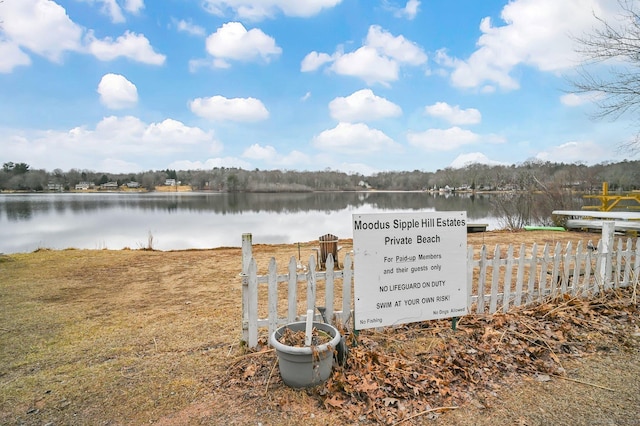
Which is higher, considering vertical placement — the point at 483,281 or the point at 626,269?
the point at 483,281

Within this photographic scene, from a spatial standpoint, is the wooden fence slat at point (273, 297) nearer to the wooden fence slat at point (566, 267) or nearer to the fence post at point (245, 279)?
the fence post at point (245, 279)

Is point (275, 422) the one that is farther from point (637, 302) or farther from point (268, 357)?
point (637, 302)

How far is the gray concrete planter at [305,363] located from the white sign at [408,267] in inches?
24.8

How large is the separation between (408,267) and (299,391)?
1596mm

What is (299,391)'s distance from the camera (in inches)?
113

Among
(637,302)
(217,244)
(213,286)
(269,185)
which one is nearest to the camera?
(637,302)

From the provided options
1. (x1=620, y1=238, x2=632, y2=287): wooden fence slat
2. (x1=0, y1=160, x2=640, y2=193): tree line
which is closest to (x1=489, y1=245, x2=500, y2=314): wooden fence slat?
(x1=620, y1=238, x2=632, y2=287): wooden fence slat

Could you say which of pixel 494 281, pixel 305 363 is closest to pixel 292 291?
pixel 305 363

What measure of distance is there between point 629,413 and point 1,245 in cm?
2298

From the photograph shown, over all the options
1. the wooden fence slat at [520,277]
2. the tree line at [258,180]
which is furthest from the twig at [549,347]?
the tree line at [258,180]

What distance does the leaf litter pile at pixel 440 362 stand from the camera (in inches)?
109

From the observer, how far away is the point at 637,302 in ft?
16.3

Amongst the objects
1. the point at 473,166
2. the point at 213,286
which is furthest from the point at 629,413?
the point at 473,166

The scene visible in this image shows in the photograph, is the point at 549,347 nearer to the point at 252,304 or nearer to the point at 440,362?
the point at 440,362
